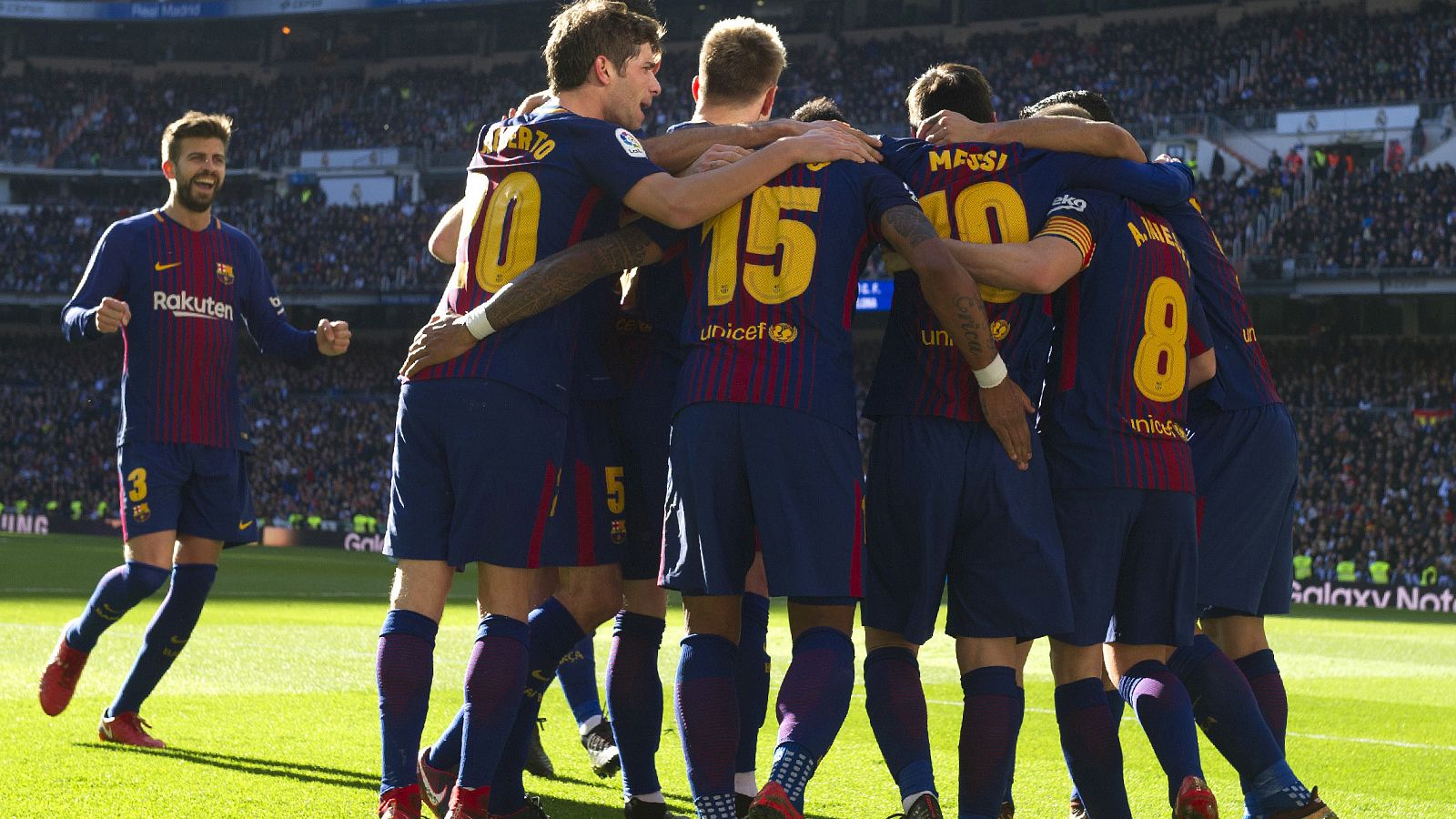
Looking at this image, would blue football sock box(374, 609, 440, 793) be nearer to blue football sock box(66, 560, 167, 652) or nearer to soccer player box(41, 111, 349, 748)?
soccer player box(41, 111, 349, 748)

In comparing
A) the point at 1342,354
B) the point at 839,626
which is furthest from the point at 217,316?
the point at 1342,354

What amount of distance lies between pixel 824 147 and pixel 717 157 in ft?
0.96

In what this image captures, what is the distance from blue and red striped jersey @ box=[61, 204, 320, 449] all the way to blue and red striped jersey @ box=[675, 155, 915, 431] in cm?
267

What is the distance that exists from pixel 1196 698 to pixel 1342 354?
93.2 feet

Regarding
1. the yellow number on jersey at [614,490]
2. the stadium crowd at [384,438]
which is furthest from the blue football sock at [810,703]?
the stadium crowd at [384,438]

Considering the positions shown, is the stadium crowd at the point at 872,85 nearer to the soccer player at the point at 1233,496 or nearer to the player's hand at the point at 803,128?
the soccer player at the point at 1233,496

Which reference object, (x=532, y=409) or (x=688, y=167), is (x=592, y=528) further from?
(x=688, y=167)

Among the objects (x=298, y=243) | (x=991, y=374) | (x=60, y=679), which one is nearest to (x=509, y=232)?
(x=991, y=374)

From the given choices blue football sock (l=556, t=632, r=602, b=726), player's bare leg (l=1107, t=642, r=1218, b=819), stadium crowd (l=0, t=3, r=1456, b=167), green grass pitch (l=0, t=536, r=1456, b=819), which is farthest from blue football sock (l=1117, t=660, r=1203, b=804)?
stadium crowd (l=0, t=3, r=1456, b=167)

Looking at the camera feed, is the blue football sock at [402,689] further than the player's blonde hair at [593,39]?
No

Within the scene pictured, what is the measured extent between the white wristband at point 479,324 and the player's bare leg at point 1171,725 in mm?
2012

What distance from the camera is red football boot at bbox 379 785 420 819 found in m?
3.77

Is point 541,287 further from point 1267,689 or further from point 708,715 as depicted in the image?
point 1267,689

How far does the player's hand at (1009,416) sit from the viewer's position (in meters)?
3.95
